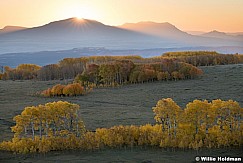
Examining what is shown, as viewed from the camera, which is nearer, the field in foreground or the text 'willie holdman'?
the text 'willie holdman'

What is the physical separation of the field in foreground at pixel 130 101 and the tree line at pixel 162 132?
92cm

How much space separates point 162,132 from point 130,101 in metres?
25.1

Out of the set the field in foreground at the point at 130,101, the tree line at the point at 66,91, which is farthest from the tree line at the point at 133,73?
the tree line at the point at 66,91

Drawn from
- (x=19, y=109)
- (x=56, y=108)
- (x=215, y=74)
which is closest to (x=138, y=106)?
(x=19, y=109)

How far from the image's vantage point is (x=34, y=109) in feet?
87.5

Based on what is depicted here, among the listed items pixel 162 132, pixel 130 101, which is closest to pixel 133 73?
pixel 130 101

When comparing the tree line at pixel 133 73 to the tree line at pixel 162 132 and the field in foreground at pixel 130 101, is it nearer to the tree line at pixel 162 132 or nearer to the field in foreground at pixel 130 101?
the field in foreground at pixel 130 101

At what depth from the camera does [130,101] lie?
50750 mm

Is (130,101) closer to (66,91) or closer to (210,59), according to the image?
(66,91)

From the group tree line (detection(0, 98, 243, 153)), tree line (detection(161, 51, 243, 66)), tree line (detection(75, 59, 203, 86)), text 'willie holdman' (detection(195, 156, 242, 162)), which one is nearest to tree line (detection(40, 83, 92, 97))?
tree line (detection(75, 59, 203, 86))

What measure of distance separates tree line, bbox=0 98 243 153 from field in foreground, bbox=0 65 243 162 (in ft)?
3.01

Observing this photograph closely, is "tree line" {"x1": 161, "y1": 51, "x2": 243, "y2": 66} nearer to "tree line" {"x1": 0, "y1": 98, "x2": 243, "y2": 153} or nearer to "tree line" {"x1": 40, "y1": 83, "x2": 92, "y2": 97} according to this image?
"tree line" {"x1": 40, "y1": 83, "x2": 92, "y2": 97}

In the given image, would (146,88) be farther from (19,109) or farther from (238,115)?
(238,115)

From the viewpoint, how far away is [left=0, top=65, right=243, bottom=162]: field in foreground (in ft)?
80.4
